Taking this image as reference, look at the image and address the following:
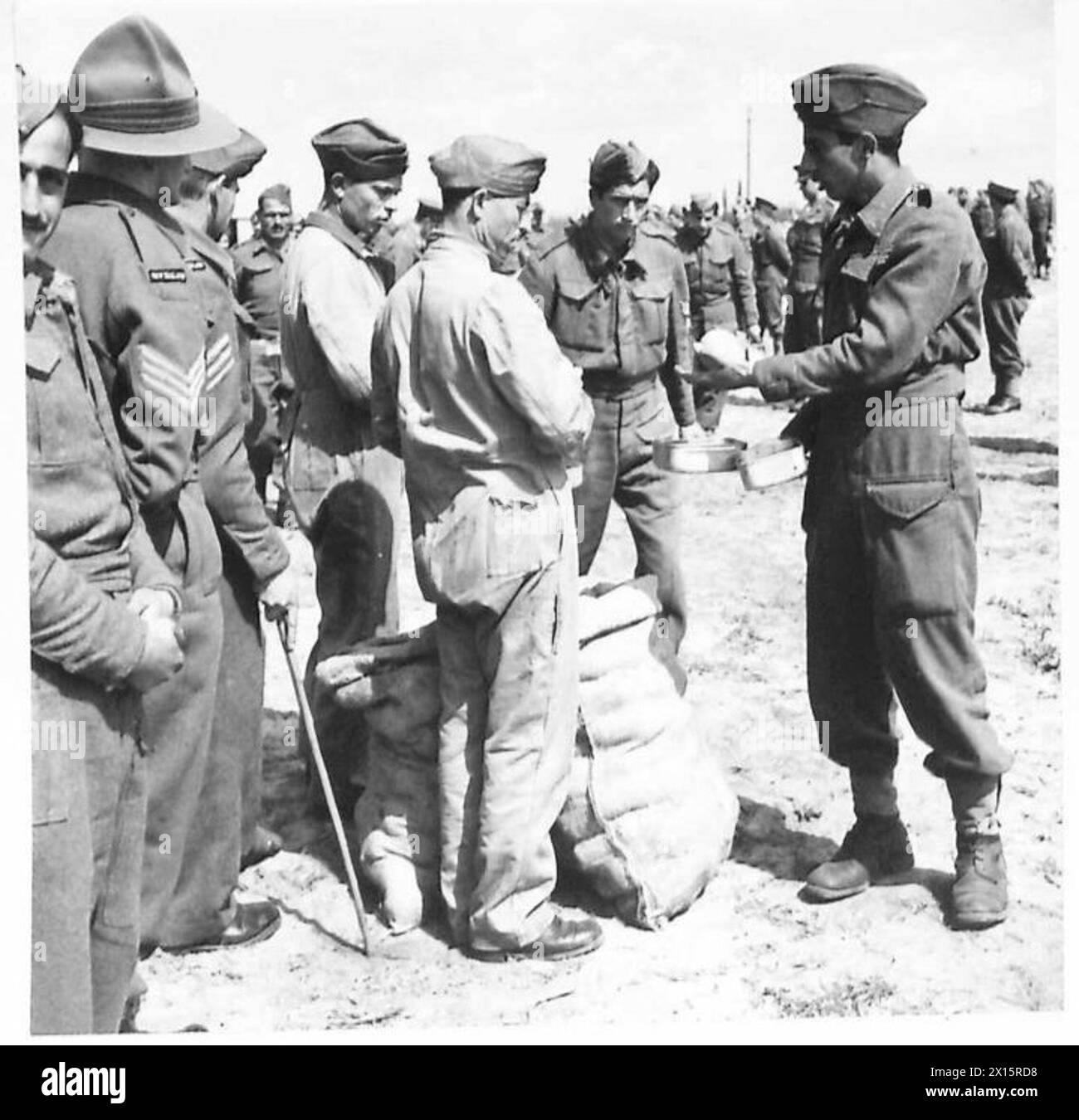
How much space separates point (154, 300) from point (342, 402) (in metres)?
1.24

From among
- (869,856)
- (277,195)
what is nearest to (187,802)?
(869,856)

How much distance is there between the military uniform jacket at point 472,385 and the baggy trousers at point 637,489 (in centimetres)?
201

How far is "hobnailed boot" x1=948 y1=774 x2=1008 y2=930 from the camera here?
452 cm

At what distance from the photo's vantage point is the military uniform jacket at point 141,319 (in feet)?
12.6

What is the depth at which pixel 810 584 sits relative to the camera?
4781 millimetres

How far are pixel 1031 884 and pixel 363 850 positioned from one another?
194 centimetres

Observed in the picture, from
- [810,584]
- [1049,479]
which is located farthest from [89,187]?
[1049,479]

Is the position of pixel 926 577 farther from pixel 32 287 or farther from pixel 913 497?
pixel 32 287

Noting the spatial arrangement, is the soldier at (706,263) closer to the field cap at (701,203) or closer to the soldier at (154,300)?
the field cap at (701,203)

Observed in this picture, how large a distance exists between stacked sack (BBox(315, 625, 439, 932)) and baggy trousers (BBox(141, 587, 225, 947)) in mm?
394

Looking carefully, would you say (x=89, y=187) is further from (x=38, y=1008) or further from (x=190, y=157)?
→ (x=38, y=1008)

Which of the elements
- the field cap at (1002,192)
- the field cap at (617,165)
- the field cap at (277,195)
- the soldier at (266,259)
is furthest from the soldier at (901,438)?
the field cap at (1002,192)

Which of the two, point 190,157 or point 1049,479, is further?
point 1049,479

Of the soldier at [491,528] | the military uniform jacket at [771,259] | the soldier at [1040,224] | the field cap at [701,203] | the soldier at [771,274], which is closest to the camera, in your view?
the soldier at [491,528]
